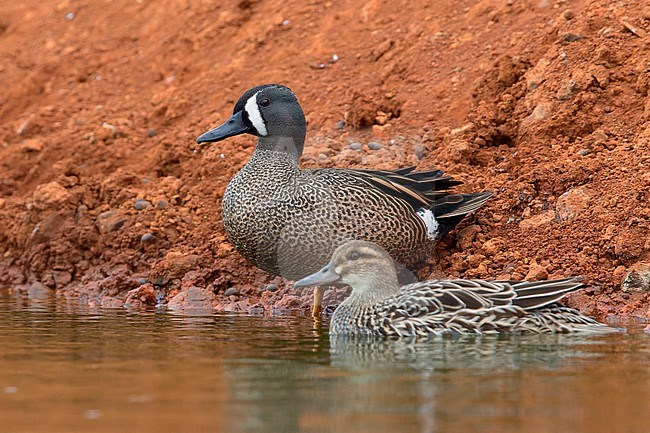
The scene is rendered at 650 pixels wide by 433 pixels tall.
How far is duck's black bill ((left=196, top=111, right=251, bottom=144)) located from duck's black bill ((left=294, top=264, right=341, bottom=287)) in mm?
2177

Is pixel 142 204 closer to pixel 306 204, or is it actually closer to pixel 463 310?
pixel 306 204

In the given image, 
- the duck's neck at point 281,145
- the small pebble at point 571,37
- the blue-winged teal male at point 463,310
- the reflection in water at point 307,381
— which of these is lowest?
the reflection in water at point 307,381

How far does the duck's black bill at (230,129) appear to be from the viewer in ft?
35.1

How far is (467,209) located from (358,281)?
199cm

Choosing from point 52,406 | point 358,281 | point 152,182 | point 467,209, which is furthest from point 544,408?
point 152,182

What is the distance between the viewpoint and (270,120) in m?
10.6

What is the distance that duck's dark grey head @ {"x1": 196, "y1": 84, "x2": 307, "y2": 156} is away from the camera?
34.8 feet

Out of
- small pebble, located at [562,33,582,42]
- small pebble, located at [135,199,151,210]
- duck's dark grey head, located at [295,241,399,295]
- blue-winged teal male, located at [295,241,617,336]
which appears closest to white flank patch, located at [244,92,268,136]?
duck's dark grey head, located at [295,241,399,295]

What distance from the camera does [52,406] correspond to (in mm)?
5754

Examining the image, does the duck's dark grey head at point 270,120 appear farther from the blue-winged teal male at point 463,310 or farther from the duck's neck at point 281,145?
the blue-winged teal male at point 463,310

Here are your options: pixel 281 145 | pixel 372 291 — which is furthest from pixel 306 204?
pixel 372 291

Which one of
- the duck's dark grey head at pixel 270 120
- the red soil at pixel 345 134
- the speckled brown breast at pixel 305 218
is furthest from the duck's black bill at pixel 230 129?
the red soil at pixel 345 134

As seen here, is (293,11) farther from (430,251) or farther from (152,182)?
(430,251)

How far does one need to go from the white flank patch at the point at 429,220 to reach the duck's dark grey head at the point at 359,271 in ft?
4.95
